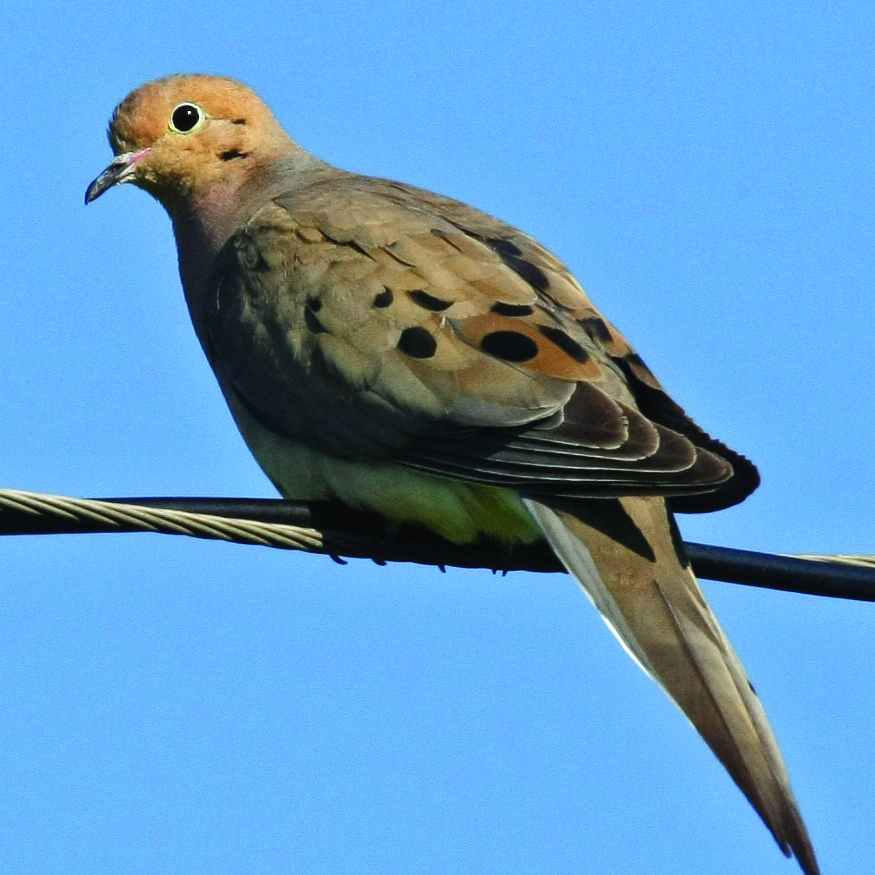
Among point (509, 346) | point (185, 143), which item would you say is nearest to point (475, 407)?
point (509, 346)

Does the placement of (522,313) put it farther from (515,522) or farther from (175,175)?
(175,175)

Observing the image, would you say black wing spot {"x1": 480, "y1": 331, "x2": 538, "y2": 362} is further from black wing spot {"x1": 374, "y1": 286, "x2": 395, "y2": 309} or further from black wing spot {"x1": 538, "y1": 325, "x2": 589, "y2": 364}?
black wing spot {"x1": 374, "y1": 286, "x2": 395, "y2": 309}

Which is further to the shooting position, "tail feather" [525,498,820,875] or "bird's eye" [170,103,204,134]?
"bird's eye" [170,103,204,134]

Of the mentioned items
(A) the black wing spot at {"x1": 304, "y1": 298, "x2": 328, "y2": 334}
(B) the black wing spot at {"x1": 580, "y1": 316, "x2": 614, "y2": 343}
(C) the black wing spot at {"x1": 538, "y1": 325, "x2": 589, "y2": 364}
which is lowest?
(C) the black wing spot at {"x1": 538, "y1": 325, "x2": 589, "y2": 364}

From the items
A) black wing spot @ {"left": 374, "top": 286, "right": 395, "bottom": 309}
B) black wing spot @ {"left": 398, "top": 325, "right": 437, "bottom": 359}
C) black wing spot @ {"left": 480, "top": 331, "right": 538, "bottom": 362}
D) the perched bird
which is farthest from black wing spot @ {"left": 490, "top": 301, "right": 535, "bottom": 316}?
black wing spot @ {"left": 374, "top": 286, "right": 395, "bottom": 309}

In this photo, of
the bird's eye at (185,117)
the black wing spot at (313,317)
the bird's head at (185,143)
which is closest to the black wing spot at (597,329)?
the black wing spot at (313,317)

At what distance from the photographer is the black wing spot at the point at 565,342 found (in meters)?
5.05

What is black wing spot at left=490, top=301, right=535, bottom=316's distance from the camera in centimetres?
521

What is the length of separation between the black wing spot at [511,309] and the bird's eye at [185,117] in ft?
7.27

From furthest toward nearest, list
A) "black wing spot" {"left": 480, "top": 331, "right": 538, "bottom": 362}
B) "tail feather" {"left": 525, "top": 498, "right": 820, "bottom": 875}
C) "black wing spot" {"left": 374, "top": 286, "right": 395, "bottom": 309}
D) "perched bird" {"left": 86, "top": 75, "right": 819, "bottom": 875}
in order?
"black wing spot" {"left": 374, "top": 286, "right": 395, "bottom": 309}, "black wing spot" {"left": 480, "top": 331, "right": 538, "bottom": 362}, "perched bird" {"left": 86, "top": 75, "right": 819, "bottom": 875}, "tail feather" {"left": 525, "top": 498, "right": 820, "bottom": 875}

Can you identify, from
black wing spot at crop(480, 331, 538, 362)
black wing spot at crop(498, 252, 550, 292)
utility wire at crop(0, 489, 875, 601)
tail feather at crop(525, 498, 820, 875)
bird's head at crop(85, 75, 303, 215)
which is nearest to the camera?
utility wire at crop(0, 489, 875, 601)

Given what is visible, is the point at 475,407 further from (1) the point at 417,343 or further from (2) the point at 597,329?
(2) the point at 597,329

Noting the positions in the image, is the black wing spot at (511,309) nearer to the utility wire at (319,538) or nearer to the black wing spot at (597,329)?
the black wing spot at (597,329)

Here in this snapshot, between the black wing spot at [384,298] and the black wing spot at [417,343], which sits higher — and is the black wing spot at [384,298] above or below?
above
